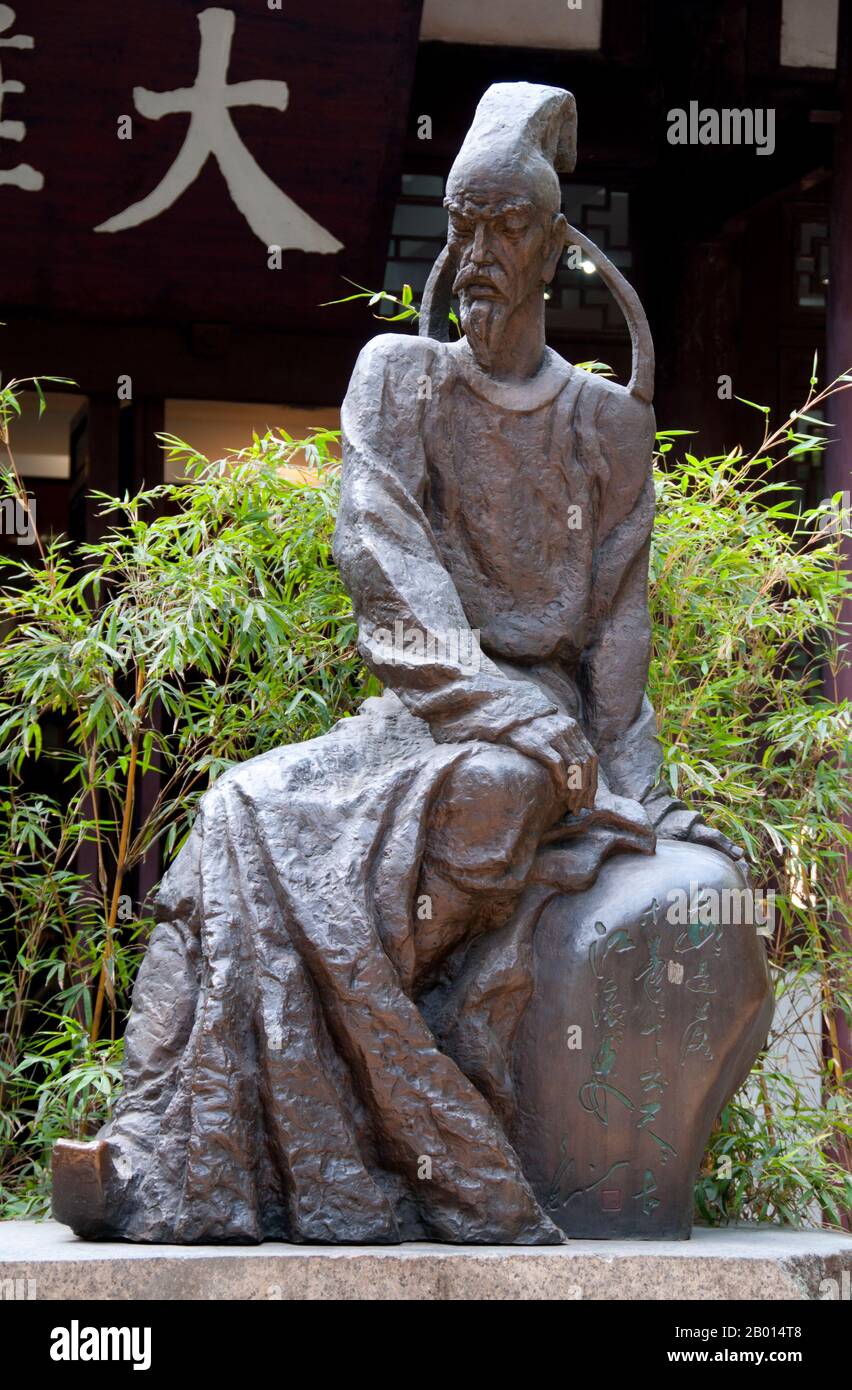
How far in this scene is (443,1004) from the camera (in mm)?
3359

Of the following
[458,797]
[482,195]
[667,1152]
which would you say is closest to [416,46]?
[482,195]

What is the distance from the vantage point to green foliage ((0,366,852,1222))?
175 inches

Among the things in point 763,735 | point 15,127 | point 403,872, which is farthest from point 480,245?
point 15,127

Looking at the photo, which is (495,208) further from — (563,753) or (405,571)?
(563,753)

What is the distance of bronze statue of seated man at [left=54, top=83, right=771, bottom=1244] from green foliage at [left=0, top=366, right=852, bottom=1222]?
88cm

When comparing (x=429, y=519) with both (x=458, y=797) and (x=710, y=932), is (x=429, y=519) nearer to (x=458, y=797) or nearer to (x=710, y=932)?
(x=458, y=797)

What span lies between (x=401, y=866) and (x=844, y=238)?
3388 mm

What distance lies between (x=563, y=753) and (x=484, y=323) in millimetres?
867

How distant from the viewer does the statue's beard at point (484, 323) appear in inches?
144

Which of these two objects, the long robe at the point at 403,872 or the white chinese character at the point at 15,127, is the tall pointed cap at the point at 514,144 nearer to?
the long robe at the point at 403,872

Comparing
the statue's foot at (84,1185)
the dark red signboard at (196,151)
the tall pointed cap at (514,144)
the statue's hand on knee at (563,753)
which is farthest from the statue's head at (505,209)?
the dark red signboard at (196,151)

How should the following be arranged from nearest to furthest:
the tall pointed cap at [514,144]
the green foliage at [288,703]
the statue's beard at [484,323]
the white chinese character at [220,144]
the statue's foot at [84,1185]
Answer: the statue's foot at [84,1185] < the tall pointed cap at [514,144] < the statue's beard at [484,323] < the green foliage at [288,703] < the white chinese character at [220,144]

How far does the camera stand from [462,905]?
10.9 feet
